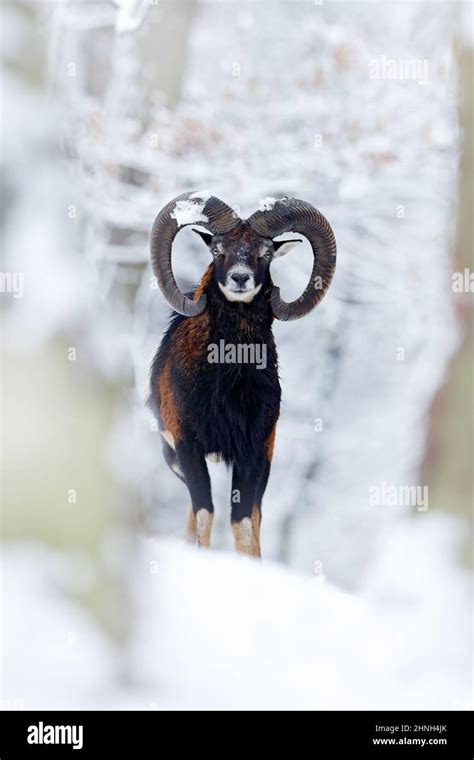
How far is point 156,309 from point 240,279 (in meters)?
0.56

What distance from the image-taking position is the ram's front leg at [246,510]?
398cm

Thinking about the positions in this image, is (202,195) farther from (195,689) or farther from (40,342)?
(195,689)

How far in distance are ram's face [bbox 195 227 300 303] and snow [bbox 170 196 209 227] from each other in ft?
0.22

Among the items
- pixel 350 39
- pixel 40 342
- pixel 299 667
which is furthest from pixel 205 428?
pixel 350 39

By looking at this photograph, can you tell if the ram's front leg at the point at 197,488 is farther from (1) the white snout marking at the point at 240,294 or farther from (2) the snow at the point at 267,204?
(2) the snow at the point at 267,204

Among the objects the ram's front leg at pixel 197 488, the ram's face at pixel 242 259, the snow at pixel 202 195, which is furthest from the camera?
the ram's front leg at pixel 197 488

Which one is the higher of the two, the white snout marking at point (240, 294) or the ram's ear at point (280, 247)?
the ram's ear at point (280, 247)

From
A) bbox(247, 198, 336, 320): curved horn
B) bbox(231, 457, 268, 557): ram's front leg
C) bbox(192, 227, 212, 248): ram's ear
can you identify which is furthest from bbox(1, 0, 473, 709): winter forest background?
bbox(192, 227, 212, 248): ram's ear

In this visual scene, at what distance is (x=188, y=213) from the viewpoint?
12.5 ft

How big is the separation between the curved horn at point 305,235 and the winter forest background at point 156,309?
0.27 meters

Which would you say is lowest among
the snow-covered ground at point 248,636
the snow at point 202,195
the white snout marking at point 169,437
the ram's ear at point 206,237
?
the snow-covered ground at point 248,636

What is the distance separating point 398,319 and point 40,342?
1.81 meters

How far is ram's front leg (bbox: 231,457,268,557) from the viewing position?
398 centimetres

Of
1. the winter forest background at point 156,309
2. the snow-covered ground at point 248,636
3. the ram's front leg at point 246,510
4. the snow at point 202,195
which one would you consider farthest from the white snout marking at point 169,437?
the snow at point 202,195
